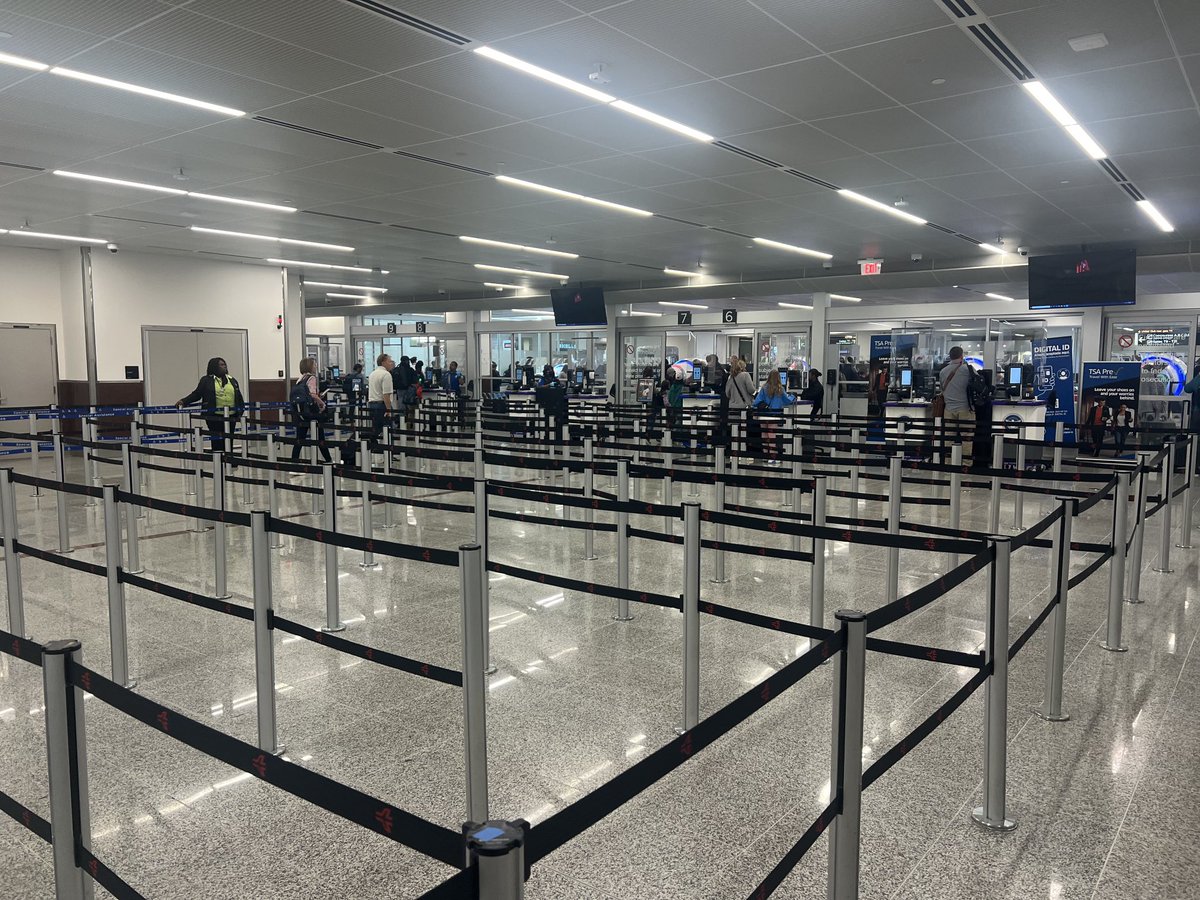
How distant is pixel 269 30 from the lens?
545 cm

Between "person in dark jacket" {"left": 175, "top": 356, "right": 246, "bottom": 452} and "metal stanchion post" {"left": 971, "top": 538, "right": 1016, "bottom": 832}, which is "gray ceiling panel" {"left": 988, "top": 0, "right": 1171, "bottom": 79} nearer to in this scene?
"metal stanchion post" {"left": 971, "top": 538, "right": 1016, "bottom": 832}

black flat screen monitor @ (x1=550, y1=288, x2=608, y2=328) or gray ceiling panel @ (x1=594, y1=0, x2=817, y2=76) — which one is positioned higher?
gray ceiling panel @ (x1=594, y1=0, x2=817, y2=76)

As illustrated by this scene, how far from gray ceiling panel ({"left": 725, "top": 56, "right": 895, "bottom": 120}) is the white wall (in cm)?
1401

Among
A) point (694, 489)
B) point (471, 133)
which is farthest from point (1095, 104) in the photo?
point (694, 489)

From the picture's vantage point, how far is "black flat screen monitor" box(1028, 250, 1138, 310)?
13.9 metres

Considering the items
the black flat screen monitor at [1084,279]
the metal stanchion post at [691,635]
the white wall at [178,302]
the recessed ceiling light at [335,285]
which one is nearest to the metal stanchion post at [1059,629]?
the metal stanchion post at [691,635]

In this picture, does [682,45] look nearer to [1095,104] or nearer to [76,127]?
[1095,104]

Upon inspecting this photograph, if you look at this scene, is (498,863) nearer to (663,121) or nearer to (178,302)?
(663,121)

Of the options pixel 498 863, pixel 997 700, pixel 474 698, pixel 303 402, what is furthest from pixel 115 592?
pixel 303 402

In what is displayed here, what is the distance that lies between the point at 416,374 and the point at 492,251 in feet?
24.1

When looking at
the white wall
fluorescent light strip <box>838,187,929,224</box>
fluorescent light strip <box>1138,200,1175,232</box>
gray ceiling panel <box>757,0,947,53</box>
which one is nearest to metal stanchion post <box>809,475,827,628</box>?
gray ceiling panel <box>757,0,947,53</box>

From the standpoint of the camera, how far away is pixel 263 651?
136 inches

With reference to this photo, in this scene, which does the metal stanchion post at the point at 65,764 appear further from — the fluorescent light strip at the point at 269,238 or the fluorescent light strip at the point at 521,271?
the fluorescent light strip at the point at 521,271

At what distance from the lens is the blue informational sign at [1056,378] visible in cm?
1683
